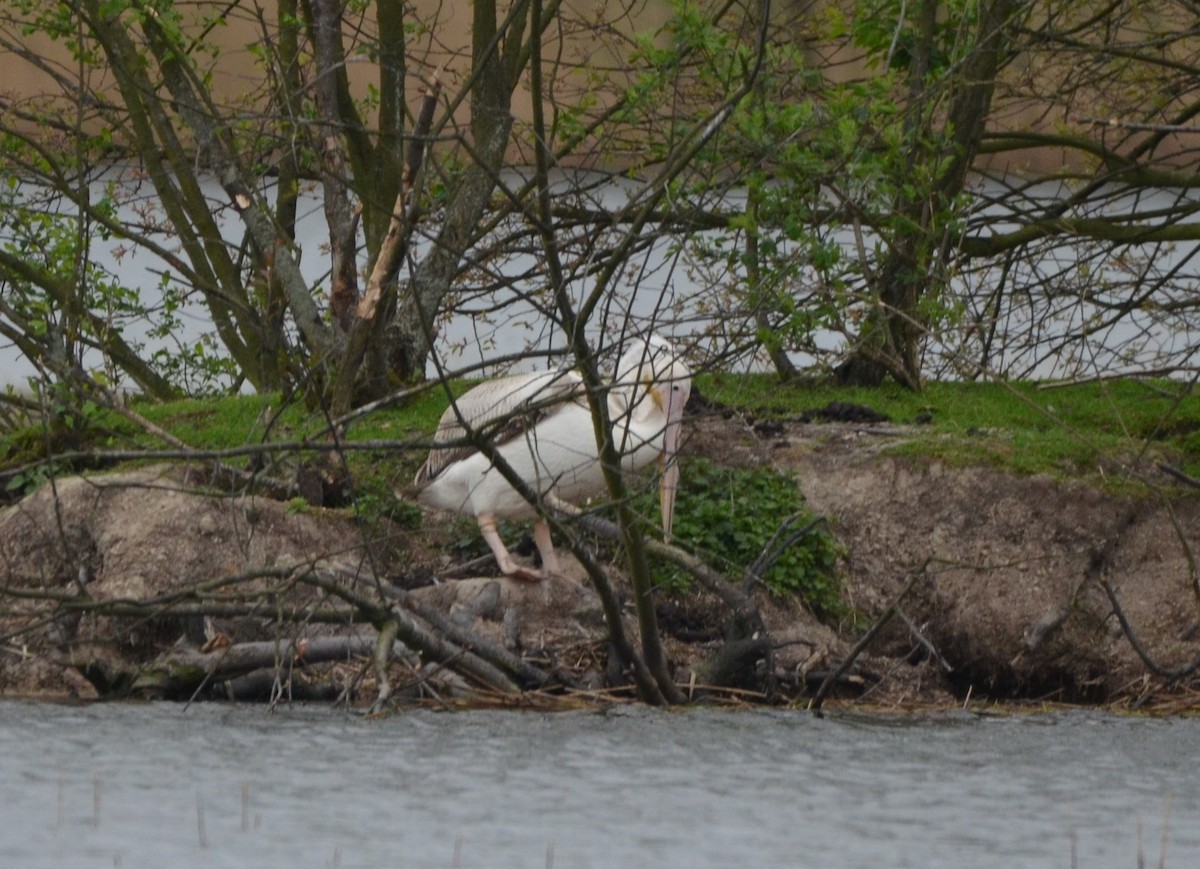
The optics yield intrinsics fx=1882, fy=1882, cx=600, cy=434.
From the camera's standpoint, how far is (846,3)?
11844 mm

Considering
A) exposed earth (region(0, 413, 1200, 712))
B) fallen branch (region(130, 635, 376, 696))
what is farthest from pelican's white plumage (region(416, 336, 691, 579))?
fallen branch (region(130, 635, 376, 696))

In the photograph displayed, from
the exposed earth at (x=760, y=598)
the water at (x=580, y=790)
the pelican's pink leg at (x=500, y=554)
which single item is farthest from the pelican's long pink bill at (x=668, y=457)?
the water at (x=580, y=790)

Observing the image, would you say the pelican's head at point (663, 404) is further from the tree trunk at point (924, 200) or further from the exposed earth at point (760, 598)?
the tree trunk at point (924, 200)

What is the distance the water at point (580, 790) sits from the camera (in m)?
3.88

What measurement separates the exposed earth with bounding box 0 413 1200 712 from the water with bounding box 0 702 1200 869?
447 mm

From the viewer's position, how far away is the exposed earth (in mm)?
6445

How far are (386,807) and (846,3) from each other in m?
8.59

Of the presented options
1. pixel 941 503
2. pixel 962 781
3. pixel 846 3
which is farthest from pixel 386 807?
pixel 846 3

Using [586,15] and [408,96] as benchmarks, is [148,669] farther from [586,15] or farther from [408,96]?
[408,96]

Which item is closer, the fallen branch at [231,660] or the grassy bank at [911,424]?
the fallen branch at [231,660]

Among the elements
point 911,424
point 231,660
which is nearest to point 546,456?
point 231,660

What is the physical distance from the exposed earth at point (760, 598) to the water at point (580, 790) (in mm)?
447

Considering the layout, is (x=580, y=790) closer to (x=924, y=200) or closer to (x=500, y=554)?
(x=500, y=554)

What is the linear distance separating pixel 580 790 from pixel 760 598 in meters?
3.08
